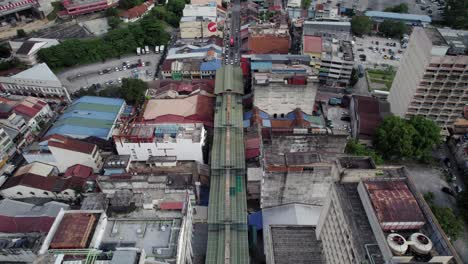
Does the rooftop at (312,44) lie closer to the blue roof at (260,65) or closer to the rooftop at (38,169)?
the blue roof at (260,65)

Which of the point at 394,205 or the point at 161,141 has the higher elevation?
the point at 161,141

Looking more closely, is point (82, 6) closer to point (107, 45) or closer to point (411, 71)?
point (107, 45)

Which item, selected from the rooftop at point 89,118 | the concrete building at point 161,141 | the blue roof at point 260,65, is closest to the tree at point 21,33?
the rooftop at point 89,118

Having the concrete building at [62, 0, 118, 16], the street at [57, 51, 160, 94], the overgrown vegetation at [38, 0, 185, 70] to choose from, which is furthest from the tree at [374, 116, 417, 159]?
the concrete building at [62, 0, 118, 16]

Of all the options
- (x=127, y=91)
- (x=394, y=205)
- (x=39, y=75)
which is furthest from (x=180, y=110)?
(x=394, y=205)

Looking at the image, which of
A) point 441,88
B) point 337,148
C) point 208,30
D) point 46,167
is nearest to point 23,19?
point 208,30

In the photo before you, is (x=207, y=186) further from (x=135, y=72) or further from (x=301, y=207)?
(x=135, y=72)

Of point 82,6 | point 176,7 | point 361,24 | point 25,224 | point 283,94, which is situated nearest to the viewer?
point 25,224
